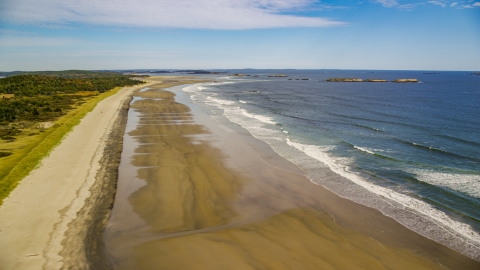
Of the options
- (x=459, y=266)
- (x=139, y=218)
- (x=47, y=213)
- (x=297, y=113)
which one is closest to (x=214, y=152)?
(x=139, y=218)

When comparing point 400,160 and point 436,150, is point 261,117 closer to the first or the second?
point 436,150

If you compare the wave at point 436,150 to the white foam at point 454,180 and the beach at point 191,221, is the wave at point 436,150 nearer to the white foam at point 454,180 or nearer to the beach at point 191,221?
the white foam at point 454,180

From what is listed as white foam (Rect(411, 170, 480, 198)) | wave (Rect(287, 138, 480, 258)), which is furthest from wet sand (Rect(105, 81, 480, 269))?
white foam (Rect(411, 170, 480, 198))

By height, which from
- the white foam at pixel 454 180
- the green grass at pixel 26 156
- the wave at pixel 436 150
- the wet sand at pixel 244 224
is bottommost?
the wet sand at pixel 244 224

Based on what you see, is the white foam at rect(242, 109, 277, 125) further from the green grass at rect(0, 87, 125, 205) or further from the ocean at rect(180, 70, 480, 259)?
the green grass at rect(0, 87, 125, 205)

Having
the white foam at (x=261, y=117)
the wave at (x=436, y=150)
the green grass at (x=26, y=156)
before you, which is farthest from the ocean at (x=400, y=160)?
the green grass at (x=26, y=156)
